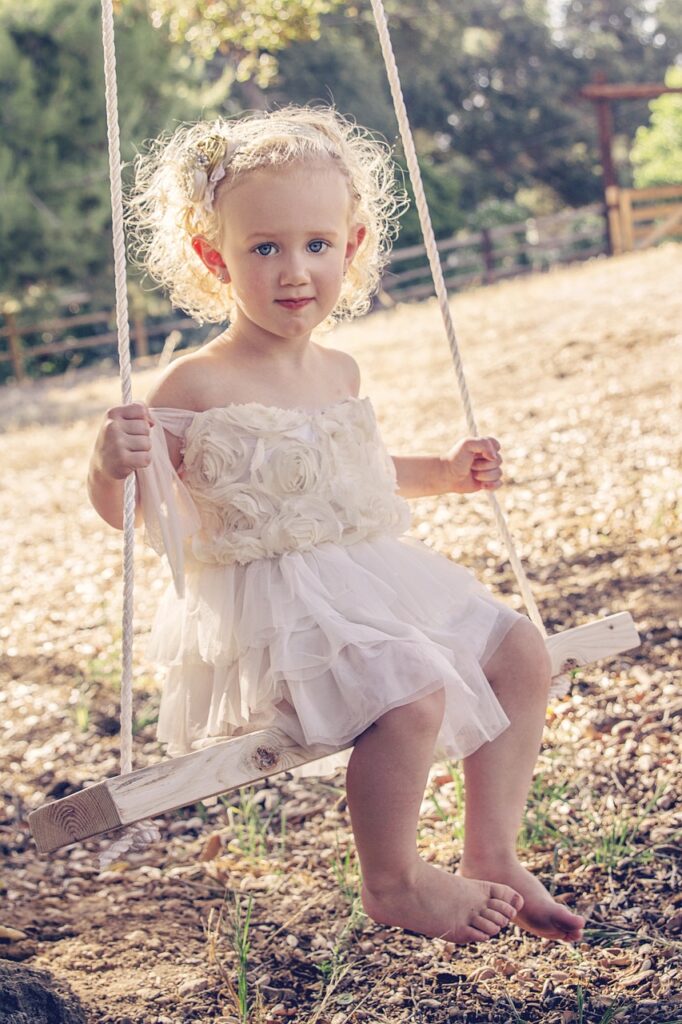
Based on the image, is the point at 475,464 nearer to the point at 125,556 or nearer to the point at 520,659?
the point at 520,659

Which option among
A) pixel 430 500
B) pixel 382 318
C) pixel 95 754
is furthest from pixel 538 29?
pixel 95 754

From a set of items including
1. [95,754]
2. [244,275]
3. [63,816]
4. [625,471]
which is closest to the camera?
[63,816]

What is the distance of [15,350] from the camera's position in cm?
1620

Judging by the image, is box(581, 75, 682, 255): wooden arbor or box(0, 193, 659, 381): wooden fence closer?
box(581, 75, 682, 255): wooden arbor

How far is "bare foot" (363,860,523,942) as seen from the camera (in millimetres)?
1939

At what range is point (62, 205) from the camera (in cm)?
1567

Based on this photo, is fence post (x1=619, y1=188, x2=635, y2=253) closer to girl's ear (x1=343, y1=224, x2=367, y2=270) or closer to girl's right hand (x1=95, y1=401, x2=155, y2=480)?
girl's ear (x1=343, y1=224, x2=367, y2=270)

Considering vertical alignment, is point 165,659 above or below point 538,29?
Result: below

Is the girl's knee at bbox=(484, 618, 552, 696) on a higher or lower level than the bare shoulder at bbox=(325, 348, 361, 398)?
lower

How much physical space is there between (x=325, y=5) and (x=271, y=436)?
5342 millimetres

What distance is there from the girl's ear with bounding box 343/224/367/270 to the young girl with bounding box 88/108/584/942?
11 mm

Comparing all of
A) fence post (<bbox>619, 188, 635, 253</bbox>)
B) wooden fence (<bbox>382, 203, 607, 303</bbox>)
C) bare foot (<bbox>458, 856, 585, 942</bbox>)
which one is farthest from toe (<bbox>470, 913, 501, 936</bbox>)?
fence post (<bbox>619, 188, 635, 253</bbox>)

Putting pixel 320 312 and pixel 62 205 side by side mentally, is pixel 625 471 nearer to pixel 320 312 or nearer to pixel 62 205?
pixel 320 312

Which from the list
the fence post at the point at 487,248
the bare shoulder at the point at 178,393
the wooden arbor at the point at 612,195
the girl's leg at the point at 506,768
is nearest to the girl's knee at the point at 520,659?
the girl's leg at the point at 506,768
